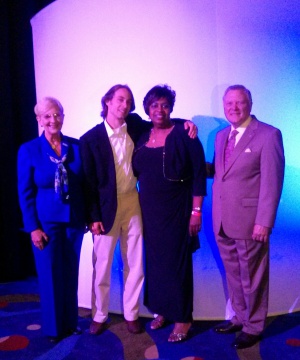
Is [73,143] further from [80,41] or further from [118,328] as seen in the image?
[118,328]

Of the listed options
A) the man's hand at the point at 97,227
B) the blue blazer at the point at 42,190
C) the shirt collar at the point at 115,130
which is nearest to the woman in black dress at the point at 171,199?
the shirt collar at the point at 115,130

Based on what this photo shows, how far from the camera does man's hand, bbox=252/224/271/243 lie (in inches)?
94.3

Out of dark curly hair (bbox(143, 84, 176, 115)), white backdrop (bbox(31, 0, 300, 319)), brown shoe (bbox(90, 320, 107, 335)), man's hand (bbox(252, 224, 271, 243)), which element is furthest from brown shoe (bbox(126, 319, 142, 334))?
dark curly hair (bbox(143, 84, 176, 115))

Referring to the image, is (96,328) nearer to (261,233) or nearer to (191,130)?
(261,233)

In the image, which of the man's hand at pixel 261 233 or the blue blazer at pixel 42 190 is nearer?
the man's hand at pixel 261 233

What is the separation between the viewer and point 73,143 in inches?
106

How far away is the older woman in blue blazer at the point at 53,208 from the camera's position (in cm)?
254

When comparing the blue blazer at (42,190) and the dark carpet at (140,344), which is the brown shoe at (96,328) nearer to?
the dark carpet at (140,344)

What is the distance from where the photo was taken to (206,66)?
9.64 ft

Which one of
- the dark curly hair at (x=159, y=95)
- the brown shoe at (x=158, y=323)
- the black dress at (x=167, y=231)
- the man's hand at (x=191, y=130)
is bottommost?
the brown shoe at (x=158, y=323)

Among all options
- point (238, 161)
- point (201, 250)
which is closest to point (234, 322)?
point (201, 250)

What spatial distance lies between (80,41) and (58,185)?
1.27 meters

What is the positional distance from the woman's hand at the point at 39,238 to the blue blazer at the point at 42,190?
0.03 meters

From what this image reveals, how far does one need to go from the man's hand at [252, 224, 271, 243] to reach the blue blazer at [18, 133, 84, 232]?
3.69ft
